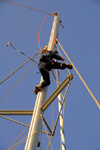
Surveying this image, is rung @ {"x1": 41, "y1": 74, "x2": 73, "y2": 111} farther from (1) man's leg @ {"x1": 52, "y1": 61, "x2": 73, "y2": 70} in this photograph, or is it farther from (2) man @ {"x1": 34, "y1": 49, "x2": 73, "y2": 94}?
(2) man @ {"x1": 34, "y1": 49, "x2": 73, "y2": 94}

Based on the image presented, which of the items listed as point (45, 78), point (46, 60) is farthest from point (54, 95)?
point (46, 60)

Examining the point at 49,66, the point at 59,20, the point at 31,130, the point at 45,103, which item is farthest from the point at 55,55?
the point at 59,20

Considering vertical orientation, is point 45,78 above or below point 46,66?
below

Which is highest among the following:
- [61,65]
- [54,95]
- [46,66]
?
[46,66]

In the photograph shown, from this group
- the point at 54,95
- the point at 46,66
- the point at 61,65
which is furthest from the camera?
the point at 46,66

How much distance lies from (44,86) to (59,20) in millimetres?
4154

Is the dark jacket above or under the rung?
above

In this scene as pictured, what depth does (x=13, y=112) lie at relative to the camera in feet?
24.6

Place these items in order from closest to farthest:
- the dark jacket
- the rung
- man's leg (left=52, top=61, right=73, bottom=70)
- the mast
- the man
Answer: the mast, the rung, man's leg (left=52, top=61, right=73, bottom=70), the man, the dark jacket

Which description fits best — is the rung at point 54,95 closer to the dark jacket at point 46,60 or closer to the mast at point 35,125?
the mast at point 35,125

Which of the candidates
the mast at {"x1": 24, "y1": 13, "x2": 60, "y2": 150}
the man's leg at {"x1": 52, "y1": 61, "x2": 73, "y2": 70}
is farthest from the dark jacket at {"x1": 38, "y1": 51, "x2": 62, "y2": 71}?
the mast at {"x1": 24, "y1": 13, "x2": 60, "y2": 150}

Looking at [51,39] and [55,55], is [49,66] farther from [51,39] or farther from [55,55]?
[51,39]

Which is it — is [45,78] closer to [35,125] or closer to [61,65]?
[61,65]

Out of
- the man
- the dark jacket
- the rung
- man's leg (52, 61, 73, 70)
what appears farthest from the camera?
the dark jacket
